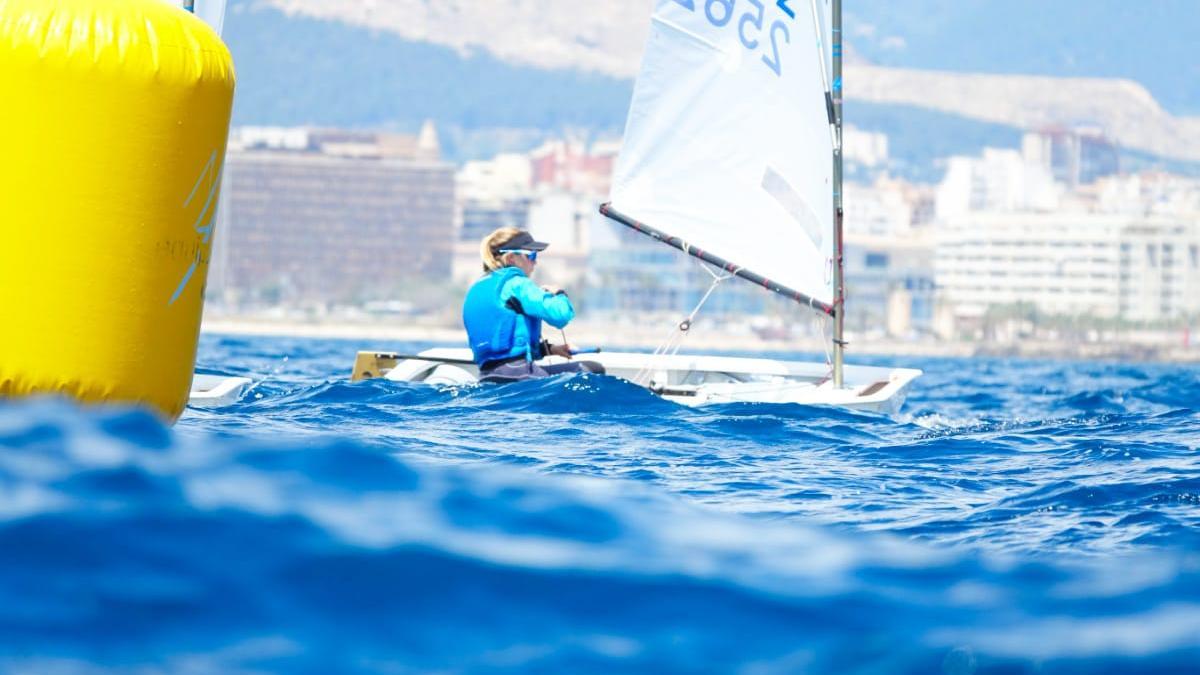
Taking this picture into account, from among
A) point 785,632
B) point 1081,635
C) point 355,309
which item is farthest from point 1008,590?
point 355,309

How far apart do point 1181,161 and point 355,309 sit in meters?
112

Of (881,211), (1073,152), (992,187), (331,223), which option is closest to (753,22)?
(331,223)

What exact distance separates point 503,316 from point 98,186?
15.3ft

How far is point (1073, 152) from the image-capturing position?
515 feet

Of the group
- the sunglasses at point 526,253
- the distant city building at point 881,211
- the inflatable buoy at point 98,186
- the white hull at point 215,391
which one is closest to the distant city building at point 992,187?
the distant city building at point 881,211

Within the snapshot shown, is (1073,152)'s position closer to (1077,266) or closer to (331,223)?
(1077,266)

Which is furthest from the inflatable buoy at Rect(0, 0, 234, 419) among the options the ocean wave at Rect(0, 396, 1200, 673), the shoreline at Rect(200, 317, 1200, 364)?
the shoreline at Rect(200, 317, 1200, 364)

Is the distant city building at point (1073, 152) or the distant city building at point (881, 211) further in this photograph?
the distant city building at point (1073, 152)

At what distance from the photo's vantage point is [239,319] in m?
105

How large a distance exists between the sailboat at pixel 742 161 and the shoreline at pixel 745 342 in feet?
267

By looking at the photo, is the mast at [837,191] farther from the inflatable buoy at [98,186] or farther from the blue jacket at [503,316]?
the inflatable buoy at [98,186]

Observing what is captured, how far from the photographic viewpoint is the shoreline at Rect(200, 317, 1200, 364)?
96.2m

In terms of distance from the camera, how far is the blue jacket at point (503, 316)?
902 centimetres

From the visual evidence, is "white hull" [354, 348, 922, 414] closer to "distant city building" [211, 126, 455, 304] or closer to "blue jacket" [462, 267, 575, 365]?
"blue jacket" [462, 267, 575, 365]
